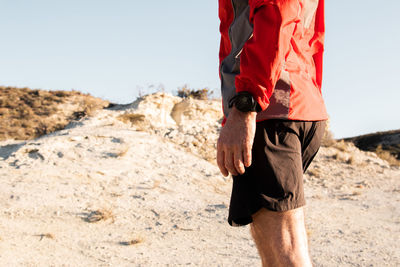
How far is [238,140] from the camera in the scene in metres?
1.41

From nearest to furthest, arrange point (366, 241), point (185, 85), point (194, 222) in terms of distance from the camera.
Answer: point (366, 241)
point (194, 222)
point (185, 85)

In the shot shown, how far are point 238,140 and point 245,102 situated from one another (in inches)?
6.0

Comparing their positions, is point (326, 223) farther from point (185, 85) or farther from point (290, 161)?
point (185, 85)

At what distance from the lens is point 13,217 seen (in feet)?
14.1

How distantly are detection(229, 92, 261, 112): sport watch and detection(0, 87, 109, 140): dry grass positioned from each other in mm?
12552

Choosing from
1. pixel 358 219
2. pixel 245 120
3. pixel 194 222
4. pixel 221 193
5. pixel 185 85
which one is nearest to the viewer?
pixel 245 120

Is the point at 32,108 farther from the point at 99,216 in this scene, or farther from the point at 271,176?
the point at 271,176

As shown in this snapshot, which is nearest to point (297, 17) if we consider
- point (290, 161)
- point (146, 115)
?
point (290, 161)

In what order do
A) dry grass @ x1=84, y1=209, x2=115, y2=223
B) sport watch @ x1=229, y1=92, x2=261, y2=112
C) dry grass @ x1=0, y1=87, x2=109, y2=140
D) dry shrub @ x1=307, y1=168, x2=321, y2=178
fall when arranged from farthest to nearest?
dry grass @ x1=0, y1=87, x2=109, y2=140, dry shrub @ x1=307, y1=168, x2=321, y2=178, dry grass @ x1=84, y1=209, x2=115, y2=223, sport watch @ x1=229, y1=92, x2=261, y2=112

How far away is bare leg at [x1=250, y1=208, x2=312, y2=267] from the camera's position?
1420mm

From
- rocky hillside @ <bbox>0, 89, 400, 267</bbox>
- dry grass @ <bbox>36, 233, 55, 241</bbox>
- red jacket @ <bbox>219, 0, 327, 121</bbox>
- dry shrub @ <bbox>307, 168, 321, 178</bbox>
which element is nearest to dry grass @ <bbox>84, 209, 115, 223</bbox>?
rocky hillside @ <bbox>0, 89, 400, 267</bbox>

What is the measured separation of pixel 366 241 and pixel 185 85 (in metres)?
10.0

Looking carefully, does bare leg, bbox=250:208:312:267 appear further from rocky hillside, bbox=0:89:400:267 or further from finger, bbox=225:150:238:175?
rocky hillside, bbox=0:89:400:267

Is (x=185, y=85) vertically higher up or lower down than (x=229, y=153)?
lower down
